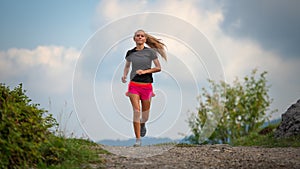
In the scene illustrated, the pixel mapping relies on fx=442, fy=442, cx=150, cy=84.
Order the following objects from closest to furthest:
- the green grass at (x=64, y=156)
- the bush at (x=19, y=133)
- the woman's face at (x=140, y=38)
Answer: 1. the bush at (x=19, y=133)
2. the green grass at (x=64, y=156)
3. the woman's face at (x=140, y=38)

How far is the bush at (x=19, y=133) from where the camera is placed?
5965mm

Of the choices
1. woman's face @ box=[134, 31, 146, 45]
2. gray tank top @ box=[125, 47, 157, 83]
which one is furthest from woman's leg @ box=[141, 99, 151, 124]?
woman's face @ box=[134, 31, 146, 45]

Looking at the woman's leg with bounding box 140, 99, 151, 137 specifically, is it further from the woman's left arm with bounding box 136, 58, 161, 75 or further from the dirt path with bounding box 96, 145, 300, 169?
the woman's left arm with bounding box 136, 58, 161, 75

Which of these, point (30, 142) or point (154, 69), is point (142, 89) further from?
point (30, 142)

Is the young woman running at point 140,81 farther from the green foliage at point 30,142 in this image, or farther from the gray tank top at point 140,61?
the green foliage at point 30,142

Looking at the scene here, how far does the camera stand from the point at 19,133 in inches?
237

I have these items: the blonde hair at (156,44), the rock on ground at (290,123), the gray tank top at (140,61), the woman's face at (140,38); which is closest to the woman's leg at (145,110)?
the gray tank top at (140,61)

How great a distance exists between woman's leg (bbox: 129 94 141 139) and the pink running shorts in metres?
0.09

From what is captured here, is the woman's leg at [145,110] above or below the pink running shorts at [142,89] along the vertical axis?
below

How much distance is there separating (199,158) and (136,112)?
6.08 ft

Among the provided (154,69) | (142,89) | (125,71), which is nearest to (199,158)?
(142,89)

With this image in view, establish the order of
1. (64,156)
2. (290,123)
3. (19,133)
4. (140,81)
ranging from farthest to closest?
(290,123) → (140,81) → (64,156) → (19,133)

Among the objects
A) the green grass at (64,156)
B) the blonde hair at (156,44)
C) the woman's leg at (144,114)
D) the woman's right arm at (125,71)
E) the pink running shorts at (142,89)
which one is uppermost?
the blonde hair at (156,44)

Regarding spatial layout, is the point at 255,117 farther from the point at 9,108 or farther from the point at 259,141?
the point at 9,108
